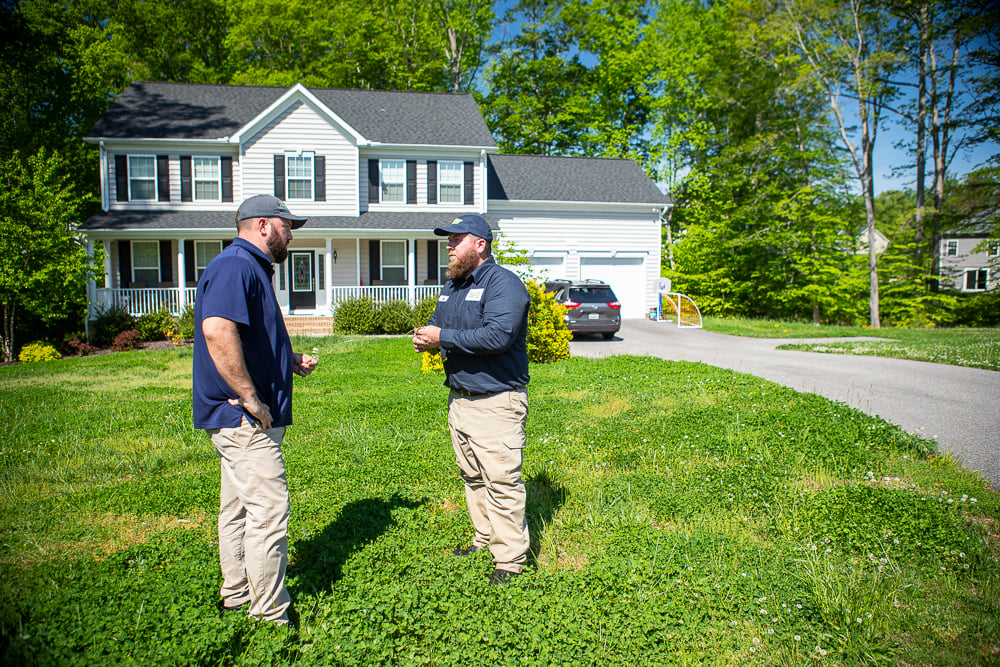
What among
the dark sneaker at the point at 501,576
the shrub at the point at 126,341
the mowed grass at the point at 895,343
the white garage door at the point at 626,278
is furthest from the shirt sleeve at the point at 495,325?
the white garage door at the point at 626,278

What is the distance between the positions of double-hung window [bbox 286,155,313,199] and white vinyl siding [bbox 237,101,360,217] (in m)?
0.19

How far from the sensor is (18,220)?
48.9 ft

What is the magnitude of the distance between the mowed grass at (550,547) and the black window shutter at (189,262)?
1482 centimetres

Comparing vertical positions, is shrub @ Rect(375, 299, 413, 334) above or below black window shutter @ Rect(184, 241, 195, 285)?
below

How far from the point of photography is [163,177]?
20.0 meters

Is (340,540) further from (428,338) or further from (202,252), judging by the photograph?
(202,252)

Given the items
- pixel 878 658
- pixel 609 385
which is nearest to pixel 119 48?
pixel 609 385

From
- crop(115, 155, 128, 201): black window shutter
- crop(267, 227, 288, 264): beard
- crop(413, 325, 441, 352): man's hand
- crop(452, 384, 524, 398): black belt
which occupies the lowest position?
crop(452, 384, 524, 398): black belt

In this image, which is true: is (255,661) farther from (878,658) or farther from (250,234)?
(878,658)

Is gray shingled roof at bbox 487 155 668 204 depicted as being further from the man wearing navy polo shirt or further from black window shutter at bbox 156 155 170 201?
the man wearing navy polo shirt

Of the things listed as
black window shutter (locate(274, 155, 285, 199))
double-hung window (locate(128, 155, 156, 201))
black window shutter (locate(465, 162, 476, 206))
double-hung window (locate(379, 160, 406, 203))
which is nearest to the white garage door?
black window shutter (locate(465, 162, 476, 206))

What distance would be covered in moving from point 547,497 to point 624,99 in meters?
32.5

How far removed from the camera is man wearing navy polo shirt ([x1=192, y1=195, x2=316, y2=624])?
281 cm

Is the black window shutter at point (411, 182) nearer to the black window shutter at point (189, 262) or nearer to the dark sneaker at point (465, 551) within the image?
the black window shutter at point (189, 262)
